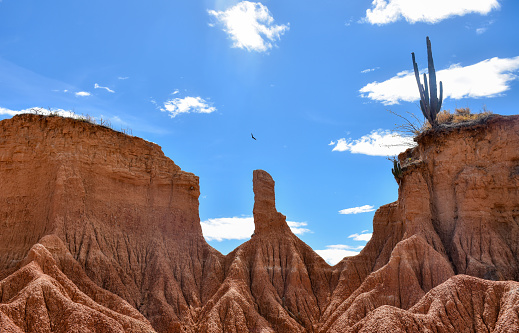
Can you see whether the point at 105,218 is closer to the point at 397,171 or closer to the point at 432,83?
the point at 397,171

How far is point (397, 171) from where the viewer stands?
41.8 metres

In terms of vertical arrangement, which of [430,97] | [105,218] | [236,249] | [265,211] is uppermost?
[430,97]

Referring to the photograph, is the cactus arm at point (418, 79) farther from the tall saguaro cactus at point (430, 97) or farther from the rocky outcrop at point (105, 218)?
the rocky outcrop at point (105, 218)

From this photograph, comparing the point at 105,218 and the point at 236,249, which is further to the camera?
the point at 236,249

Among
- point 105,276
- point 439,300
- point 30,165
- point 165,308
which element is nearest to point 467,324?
point 439,300

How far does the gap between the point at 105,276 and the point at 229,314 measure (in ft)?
26.0

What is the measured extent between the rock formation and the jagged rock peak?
81mm

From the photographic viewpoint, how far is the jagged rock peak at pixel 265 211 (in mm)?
43688

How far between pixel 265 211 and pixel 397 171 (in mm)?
9890

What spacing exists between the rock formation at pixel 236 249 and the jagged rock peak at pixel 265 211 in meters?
0.08

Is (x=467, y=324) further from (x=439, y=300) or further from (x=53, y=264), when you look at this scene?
(x=53, y=264)

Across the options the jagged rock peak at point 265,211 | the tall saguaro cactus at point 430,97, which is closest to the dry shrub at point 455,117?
the tall saguaro cactus at point 430,97

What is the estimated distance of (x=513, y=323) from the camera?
92.8 ft

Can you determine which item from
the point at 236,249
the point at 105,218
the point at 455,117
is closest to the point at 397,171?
the point at 455,117
